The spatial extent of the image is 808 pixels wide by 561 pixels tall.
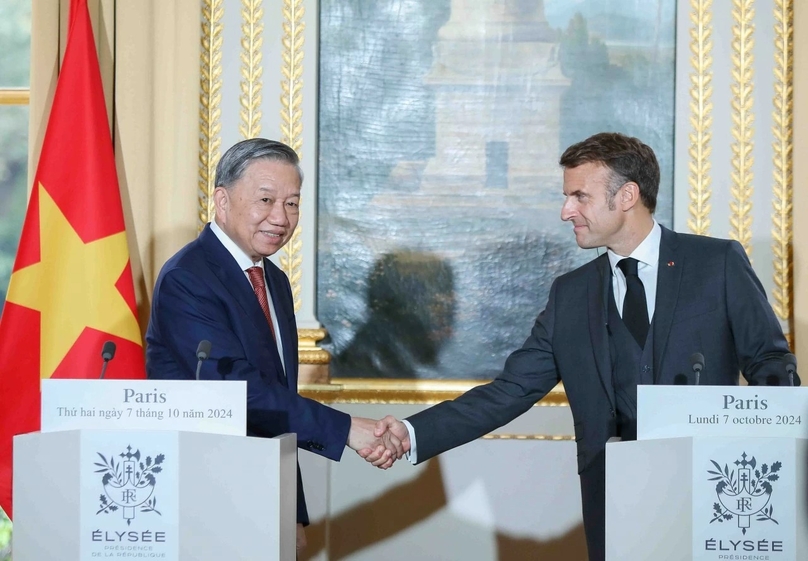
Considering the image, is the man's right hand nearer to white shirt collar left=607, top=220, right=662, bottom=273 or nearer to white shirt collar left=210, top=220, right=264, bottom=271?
white shirt collar left=210, top=220, right=264, bottom=271

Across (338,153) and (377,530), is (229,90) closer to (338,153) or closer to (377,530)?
(338,153)

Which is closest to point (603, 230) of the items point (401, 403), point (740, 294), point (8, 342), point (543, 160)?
point (740, 294)

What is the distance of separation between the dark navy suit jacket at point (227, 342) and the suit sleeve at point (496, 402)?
1.28 ft

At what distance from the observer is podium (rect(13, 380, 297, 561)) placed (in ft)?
7.07

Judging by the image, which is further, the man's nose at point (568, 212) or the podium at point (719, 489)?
the man's nose at point (568, 212)

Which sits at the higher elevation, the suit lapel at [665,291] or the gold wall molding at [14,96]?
the gold wall molding at [14,96]

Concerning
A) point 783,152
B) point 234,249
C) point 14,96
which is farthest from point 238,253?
point 783,152

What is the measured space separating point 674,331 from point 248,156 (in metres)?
1.42

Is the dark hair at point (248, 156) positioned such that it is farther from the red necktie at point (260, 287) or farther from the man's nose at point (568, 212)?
the man's nose at point (568, 212)

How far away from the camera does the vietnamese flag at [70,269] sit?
367cm

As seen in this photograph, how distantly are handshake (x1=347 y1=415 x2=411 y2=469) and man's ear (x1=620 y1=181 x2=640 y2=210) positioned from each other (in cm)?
103

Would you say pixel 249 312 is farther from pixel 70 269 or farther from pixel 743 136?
pixel 743 136

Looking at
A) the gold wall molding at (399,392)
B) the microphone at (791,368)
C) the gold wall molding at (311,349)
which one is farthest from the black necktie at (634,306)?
the gold wall molding at (311,349)

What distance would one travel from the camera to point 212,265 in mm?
2977
